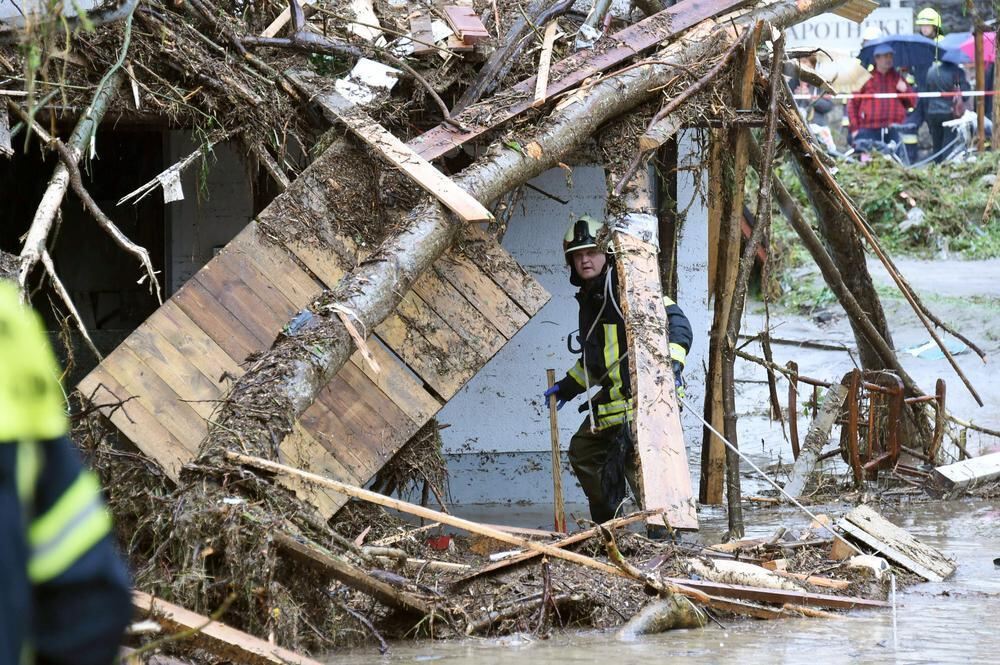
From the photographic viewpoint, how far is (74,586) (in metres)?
1.39

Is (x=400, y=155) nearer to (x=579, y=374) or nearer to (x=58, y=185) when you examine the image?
(x=58, y=185)

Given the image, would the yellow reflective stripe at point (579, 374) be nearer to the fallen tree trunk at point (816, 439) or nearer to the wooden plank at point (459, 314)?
the wooden plank at point (459, 314)

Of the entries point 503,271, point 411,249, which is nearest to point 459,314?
point 503,271

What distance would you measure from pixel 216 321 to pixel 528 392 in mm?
3569

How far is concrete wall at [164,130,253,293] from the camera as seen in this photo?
9.05 metres

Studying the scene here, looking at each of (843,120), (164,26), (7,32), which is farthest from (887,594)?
(843,120)

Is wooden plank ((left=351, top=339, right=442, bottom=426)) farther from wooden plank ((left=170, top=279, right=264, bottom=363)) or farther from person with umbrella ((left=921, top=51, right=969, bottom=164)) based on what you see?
person with umbrella ((left=921, top=51, right=969, bottom=164))

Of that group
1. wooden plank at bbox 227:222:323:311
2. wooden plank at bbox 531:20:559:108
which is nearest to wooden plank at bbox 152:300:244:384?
wooden plank at bbox 227:222:323:311

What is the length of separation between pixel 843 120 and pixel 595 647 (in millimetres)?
17292

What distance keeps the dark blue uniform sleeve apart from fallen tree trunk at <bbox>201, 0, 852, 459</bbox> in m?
3.63

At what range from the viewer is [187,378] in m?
6.11

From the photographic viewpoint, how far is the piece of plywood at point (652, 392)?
19.2 ft

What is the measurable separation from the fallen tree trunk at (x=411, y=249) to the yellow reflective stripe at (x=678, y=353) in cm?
127

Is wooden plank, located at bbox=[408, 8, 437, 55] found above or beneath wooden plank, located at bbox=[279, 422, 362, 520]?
above
